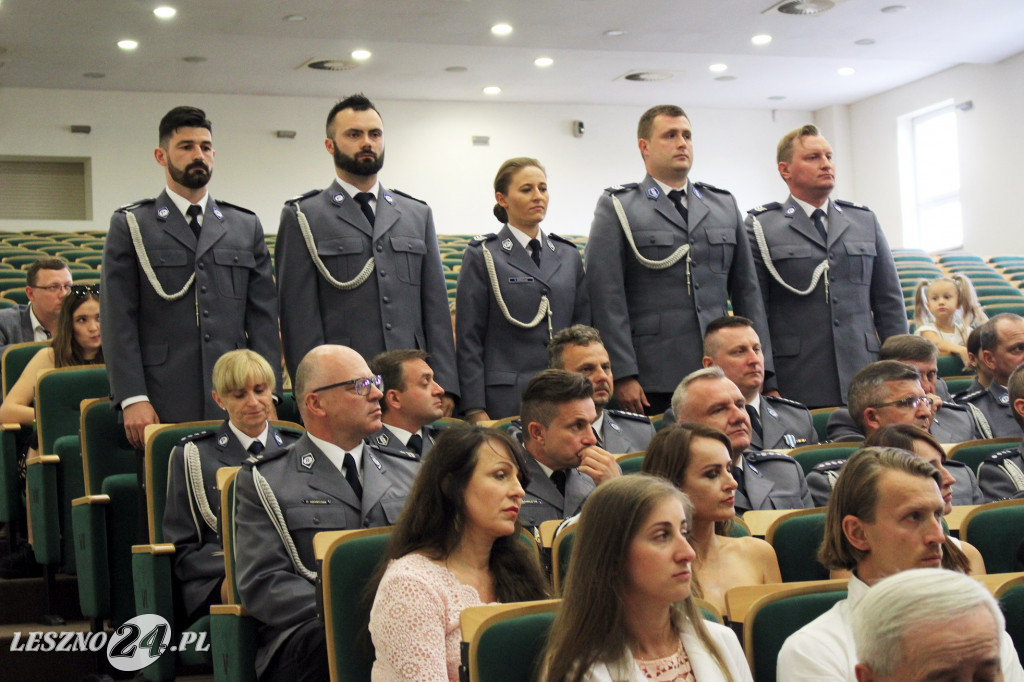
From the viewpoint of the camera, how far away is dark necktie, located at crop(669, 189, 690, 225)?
4.22m

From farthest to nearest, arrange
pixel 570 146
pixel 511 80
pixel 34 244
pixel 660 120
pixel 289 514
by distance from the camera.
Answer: pixel 570 146 < pixel 511 80 < pixel 34 244 < pixel 660 120 < pixel 289 514

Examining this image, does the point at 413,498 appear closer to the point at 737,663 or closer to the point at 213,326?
the point at 737,663

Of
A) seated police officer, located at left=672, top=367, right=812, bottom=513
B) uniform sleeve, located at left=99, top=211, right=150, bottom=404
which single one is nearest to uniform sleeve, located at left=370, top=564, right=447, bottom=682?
seated police officer, located at left=672, top=367, right=812, bottom=513

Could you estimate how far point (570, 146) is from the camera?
48.0 ft

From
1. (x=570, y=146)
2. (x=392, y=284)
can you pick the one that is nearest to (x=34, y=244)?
(x=570, y=146)

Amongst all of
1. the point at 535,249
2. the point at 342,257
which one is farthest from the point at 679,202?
the point at 342,257

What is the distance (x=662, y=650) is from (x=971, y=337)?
8.97ft

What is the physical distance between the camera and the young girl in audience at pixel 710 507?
2.48 meters

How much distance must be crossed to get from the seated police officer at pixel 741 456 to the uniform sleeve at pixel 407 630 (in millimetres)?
1225

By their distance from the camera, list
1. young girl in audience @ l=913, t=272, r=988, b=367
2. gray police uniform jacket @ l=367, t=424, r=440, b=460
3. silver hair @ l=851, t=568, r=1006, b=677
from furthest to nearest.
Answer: young girl in audience @ l=913, t=272, r=988, b=367
gray police uniform jacket @ l=367, t=424, r=440, b=460
silver hair @ l=851, t=568, r=1006, b=677

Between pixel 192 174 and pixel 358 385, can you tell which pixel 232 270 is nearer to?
pixel 192 174

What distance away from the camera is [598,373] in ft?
11.4

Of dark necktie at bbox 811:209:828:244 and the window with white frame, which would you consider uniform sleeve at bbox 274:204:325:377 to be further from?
the window with white frame

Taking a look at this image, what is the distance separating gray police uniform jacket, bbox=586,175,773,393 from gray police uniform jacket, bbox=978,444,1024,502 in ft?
3.26
